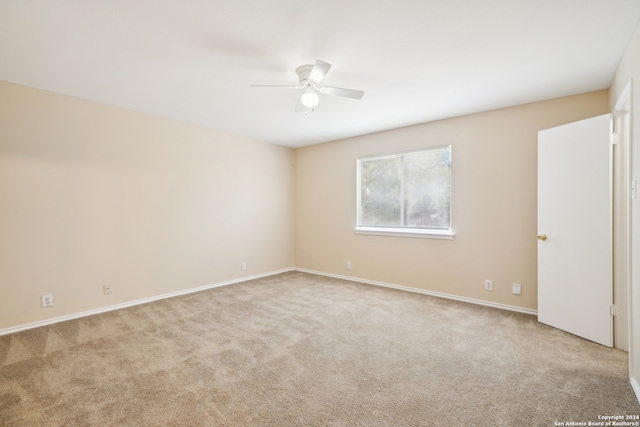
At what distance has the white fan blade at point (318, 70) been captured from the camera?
7.17ft

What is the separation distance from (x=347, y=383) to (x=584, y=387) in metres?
1.60

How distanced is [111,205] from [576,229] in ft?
16.6

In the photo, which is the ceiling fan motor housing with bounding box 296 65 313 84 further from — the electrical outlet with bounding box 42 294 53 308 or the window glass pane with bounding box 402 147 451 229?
the electrical outlet with bounding box 42 294 53 308

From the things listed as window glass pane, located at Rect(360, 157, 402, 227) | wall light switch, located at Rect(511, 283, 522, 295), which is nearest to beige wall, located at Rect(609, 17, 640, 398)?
wall light switch, located at Rect(511, 283, 522, 295)

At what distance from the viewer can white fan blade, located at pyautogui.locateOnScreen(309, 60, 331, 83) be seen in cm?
219

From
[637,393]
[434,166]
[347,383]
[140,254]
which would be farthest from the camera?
[434,166]

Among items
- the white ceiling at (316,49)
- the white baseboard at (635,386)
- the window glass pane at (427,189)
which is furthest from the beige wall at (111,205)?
the white baseboard at (635,386)

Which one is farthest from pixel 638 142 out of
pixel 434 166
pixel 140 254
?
pixel 140 254

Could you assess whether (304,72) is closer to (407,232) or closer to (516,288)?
(407,232)

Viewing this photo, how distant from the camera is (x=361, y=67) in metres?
2.61

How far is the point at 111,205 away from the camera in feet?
11.8

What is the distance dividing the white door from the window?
1.15 metres

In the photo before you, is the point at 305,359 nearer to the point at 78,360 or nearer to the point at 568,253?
the point at 78,360

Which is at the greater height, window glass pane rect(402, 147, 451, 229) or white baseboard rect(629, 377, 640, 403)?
window glass pane rect(402, 147, 451, 229)
